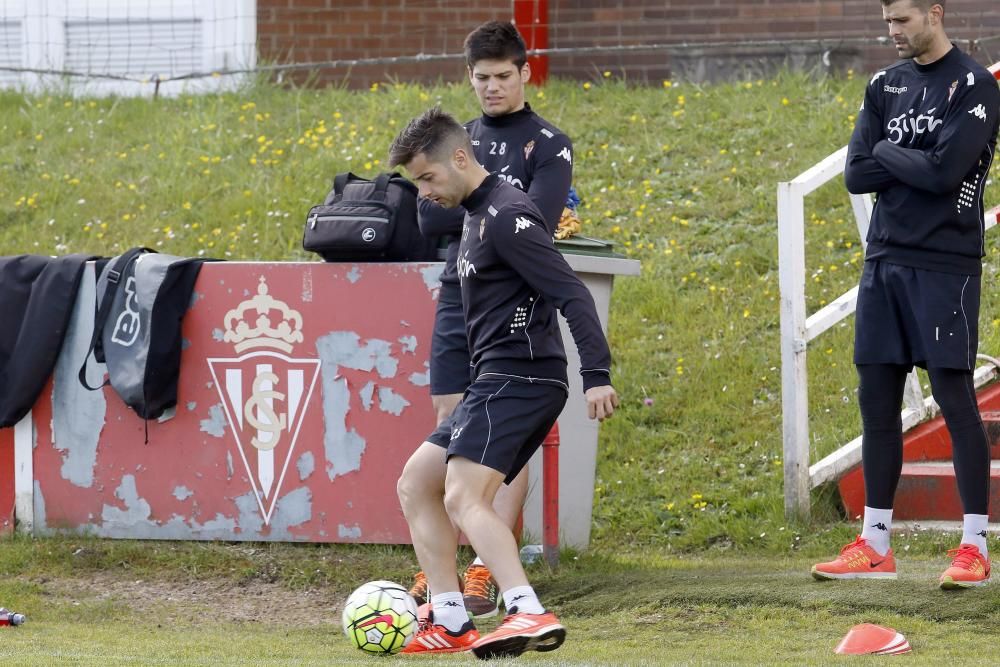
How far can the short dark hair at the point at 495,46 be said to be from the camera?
5777mm

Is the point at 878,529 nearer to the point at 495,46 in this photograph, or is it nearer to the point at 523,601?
the point at 523,601

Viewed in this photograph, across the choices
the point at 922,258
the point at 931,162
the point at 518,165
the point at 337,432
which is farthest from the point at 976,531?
the point at 337,432

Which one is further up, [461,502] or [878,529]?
[461,502]

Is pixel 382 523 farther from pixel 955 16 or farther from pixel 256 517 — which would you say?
pixel 955 16

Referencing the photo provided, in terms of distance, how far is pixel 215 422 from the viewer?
6.80 meters

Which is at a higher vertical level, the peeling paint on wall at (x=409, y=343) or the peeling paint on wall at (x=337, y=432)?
the peeling paint on wall at (x=409, y=343)

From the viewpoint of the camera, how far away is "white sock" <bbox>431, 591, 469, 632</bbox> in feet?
15.7

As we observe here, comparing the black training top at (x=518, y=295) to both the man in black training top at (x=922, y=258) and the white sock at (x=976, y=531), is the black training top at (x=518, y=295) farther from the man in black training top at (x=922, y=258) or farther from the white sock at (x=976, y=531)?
the white sock at (x=976, y=531)

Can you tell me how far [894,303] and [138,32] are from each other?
29.6ft

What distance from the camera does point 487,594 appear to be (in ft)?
18.6

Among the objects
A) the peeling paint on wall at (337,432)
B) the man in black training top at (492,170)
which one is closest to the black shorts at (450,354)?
the man in black training top at (492,170)

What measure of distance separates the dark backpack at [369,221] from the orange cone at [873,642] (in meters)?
2.71

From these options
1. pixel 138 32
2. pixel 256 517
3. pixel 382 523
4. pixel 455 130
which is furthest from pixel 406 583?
pixel 138 32

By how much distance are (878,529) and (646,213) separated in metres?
4.72
